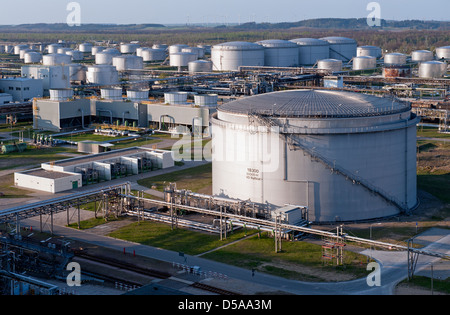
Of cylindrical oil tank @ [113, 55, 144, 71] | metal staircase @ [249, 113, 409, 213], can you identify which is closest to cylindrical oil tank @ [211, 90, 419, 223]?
metal staircase @ [249, 113, 409, 213]

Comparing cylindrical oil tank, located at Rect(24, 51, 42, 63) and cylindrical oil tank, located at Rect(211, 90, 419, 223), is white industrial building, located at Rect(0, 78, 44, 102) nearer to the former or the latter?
cylindrical oil tank, located at Rect(211, 90, 419, 223)

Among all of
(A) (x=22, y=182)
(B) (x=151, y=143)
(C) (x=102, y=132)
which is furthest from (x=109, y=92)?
(A) (x=22, y=182)

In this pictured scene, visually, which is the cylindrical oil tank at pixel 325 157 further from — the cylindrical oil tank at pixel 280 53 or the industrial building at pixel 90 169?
the cylindrical oil tank at pixel 280 53

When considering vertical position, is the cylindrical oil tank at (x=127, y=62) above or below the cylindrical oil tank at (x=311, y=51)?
below

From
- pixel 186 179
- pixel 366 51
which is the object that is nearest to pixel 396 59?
pixel 366 51

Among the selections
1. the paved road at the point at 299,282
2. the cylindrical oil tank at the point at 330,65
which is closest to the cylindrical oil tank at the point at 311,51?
the cylindrical oil tank at the point at 330,65

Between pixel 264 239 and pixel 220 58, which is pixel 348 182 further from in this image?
pixel 220 58
